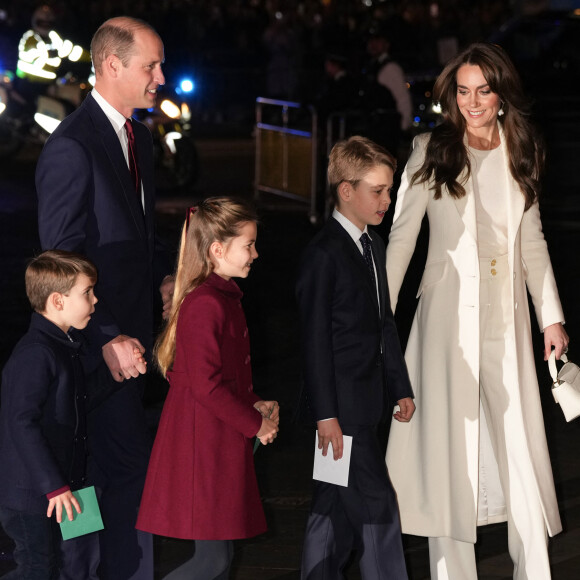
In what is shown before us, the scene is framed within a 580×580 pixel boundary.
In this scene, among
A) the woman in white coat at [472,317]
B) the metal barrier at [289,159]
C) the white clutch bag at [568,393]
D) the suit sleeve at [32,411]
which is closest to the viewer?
the suit sleeve at [32,411]

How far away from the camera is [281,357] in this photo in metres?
9.50

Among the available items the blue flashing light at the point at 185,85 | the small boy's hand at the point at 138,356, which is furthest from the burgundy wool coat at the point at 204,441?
the blue flashing light at the point at 185,85

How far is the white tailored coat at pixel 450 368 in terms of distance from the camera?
5.08m

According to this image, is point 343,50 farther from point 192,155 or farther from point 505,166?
point 505,166

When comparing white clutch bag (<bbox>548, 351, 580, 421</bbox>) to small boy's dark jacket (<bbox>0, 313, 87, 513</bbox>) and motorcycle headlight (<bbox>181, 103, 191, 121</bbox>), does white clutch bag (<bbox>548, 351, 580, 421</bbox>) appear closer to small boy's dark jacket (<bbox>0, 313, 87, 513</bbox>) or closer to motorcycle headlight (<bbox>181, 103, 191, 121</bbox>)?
small boy's dark jacket (<bbox>0, 313, 87, 513</bbox>)

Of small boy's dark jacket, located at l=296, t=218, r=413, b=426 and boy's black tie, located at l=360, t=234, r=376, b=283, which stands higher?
boy's black tie, located at l=360, t=234, r=376, b=283

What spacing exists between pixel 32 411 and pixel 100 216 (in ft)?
2.50

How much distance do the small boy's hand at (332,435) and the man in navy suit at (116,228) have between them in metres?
0.66

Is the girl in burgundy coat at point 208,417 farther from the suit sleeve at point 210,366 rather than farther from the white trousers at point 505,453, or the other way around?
the white trousers at point 505,453

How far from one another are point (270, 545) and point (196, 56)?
79.6ft

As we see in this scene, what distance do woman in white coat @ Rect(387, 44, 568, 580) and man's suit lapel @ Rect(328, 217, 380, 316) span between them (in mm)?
267

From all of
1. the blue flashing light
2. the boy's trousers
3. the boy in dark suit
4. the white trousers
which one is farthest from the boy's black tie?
the blue flashing light

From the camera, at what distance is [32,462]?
4270mm

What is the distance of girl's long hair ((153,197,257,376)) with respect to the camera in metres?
4.46
